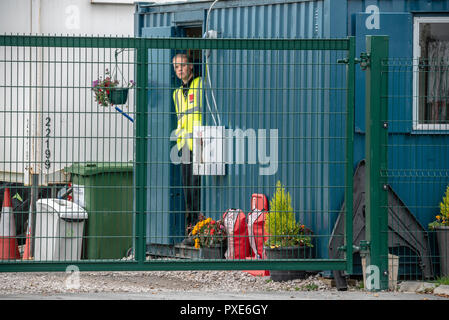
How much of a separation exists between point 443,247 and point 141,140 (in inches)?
125

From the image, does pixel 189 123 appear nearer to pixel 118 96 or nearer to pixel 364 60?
pixel 118 96

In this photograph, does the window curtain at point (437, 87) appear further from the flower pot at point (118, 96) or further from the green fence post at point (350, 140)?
the flower pot at point (118, 96)

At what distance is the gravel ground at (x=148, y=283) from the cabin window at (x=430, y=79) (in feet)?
6.40

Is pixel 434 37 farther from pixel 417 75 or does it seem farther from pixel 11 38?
pixel 11 38

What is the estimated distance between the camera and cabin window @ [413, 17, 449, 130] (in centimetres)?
837

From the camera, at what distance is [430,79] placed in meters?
8.39

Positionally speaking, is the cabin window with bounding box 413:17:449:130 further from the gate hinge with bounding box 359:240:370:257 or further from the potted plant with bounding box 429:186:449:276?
the gate hinge with bounding box 359:240:370:257

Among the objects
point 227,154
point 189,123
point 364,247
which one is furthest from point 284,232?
point 189,123

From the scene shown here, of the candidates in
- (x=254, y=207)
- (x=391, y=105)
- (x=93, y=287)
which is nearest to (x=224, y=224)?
(x=254, y=207)

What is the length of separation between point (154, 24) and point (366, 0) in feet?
10.4

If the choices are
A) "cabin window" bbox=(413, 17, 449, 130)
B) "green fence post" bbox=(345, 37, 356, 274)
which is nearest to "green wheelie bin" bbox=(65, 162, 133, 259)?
"green fence post" bbox=(345, 37, 356, 274)

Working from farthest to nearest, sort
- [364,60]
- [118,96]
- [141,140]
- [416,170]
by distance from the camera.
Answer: [118,96]
[416,170]
[364,60]
[141,140]

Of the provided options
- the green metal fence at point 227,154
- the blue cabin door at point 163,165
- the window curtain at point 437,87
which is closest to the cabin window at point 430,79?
the window curtain at point 437,87

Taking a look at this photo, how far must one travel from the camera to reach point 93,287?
26.8 ft
